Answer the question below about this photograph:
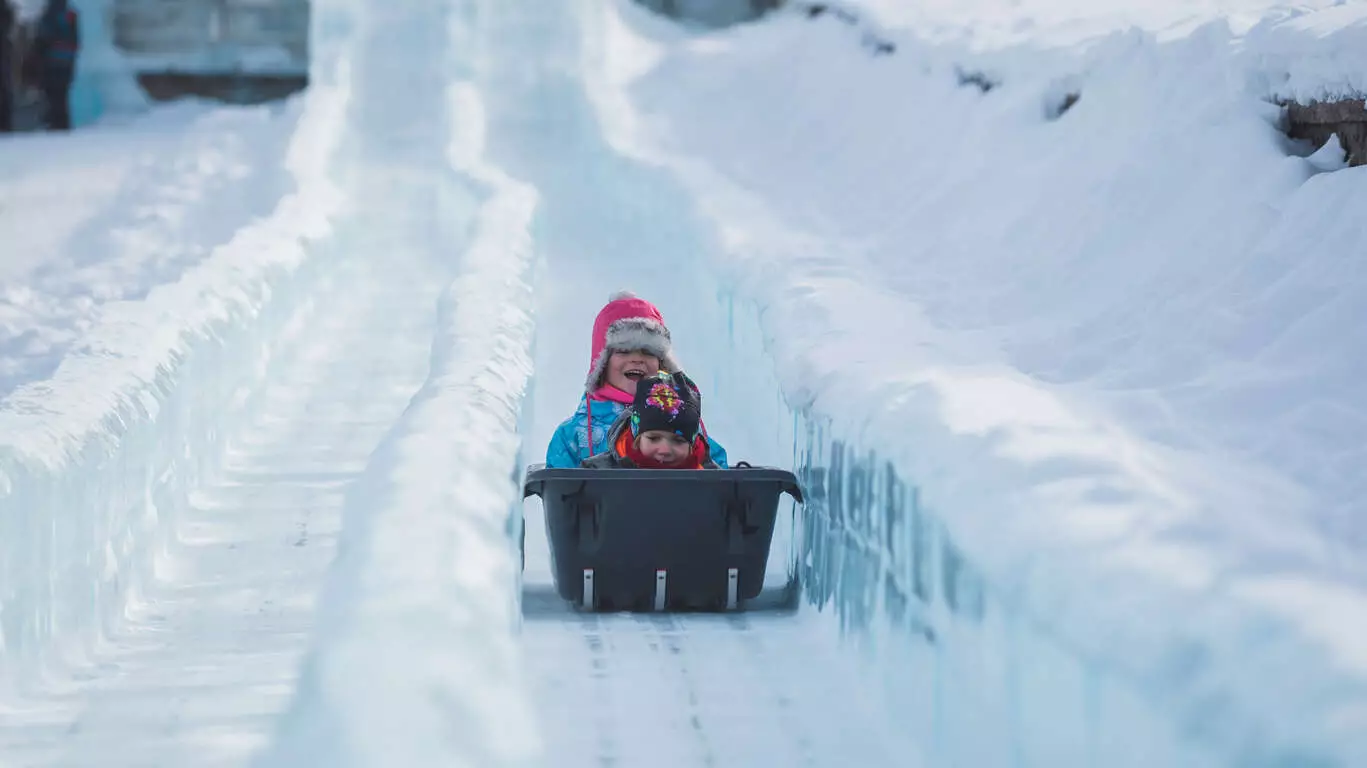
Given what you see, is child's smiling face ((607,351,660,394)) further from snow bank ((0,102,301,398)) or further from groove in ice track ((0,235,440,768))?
snow bank ((0,102,301,398))

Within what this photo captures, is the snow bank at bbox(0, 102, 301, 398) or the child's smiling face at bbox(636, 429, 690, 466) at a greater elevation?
the snow bank at bbox(0, 102, 301, 398)

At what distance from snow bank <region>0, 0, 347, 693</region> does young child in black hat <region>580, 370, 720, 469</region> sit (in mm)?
1030

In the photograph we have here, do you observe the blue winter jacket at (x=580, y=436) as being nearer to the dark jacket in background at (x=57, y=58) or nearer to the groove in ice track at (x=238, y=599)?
the groove in ice track at (x=238, y=599)

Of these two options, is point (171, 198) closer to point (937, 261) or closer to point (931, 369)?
point (937, 261)

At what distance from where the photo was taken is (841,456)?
108 inches

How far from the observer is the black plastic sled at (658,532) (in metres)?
2.78

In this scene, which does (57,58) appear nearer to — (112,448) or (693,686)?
(112,448)

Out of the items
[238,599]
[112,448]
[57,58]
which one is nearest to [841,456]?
[238,599]

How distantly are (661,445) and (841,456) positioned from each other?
46 centimetres

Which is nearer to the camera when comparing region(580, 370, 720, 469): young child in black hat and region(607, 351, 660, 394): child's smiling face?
region(580, 370, 720, 469): young child in black hat

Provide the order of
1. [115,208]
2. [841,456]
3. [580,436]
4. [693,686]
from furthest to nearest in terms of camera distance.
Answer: [115,208] → [580,436] → [841,456] → [693,686]

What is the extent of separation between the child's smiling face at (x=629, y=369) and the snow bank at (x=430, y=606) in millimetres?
241

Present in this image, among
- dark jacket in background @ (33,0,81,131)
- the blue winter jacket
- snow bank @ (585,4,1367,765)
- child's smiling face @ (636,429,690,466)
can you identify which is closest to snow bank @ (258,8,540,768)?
the blue winter jacket

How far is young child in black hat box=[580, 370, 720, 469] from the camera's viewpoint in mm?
3021
